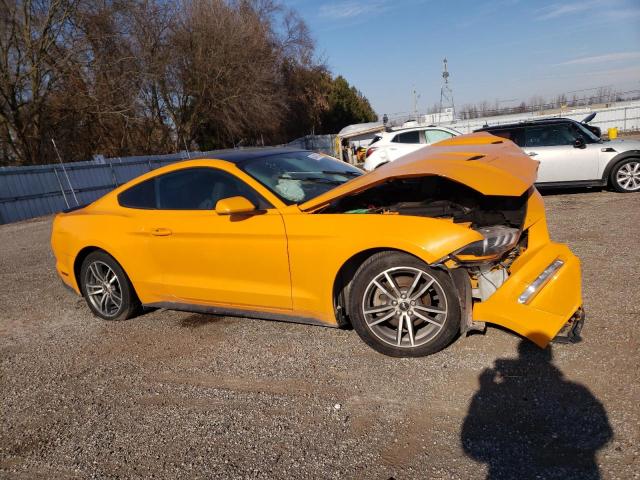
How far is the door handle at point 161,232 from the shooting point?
372 centimetres

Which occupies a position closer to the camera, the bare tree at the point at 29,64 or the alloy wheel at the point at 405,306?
the alloy wheel at the point at 405,306

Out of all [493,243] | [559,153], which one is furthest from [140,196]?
[559,153]

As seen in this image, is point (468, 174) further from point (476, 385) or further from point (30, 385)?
point (30, 385)

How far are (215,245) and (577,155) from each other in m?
7.34

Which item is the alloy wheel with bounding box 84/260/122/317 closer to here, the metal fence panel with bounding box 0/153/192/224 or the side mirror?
the side mirror

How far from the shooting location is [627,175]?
26.1ft

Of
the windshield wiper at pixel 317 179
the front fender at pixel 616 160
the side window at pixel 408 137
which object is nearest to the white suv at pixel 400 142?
the side window at pixel 408 137

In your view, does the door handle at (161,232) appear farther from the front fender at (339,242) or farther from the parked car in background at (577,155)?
the parked car in background at (577,155)

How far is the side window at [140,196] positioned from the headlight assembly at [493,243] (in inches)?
108

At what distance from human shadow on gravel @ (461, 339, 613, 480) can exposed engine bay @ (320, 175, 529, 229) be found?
1.01 metres

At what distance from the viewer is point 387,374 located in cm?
289

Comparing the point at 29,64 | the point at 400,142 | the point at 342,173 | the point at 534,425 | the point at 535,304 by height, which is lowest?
the point at 534,425

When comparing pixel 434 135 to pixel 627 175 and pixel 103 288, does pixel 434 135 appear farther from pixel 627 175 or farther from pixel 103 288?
pixel 103 288

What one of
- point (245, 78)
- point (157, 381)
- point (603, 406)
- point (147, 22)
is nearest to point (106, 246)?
point (157, 381)
